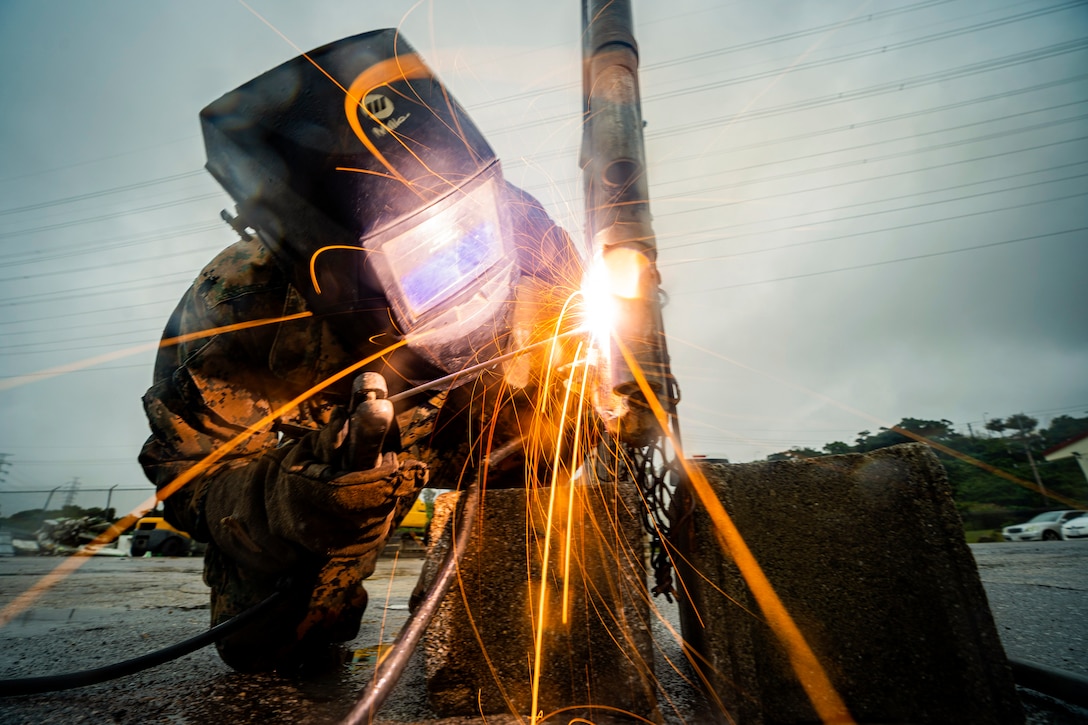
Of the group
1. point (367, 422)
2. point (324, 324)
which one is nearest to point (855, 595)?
point (367, 422)

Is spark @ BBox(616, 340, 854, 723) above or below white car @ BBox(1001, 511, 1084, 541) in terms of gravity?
above

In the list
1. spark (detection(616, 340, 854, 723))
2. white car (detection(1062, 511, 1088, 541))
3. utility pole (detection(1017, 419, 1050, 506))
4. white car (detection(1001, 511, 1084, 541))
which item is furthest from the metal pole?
utility pole (detection(1017, 419, 1050, 506))

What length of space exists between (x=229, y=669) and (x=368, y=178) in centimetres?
234

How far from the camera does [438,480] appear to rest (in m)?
3.61

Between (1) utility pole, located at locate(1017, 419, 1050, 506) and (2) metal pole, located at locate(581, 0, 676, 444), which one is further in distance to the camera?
(1) utility pole, located at locate(1017, 419, 1050, 506)

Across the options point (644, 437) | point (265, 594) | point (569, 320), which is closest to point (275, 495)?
point (265, 594)

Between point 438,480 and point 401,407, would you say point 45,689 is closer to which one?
point 401,407

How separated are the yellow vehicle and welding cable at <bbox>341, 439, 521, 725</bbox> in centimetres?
1716

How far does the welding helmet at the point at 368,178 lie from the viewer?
6.06 feet

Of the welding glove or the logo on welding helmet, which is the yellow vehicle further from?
the logo on welding helmet

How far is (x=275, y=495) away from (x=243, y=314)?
4.76ft

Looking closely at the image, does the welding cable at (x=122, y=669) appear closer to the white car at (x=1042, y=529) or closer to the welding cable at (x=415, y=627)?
the welding cable at (x=415, y=627)

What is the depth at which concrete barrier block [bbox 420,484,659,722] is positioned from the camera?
1.32 meters

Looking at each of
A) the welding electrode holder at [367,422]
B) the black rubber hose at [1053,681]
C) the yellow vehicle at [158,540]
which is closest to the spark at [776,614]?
the black rubber hose at [1053,681]
